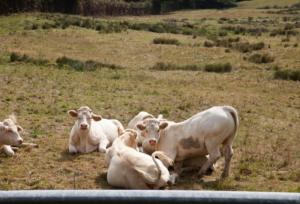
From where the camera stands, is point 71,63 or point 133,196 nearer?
point 133,196

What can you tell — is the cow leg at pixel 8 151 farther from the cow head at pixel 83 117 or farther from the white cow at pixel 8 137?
the cow head at pixel 83 117

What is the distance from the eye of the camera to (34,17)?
162 feet

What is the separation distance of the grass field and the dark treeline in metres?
23.0

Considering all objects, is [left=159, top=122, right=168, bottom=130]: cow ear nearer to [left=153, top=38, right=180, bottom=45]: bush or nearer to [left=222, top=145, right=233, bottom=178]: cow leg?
[left=222, top=145, right=233, bottom=178]: cow leg

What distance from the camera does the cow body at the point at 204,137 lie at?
898 centimetres

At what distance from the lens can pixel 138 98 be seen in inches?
691

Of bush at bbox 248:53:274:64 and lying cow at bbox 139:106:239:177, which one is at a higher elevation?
lying cow at bbox 139:106:239:177

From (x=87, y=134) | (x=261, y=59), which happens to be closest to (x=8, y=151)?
(x=87, y=134)

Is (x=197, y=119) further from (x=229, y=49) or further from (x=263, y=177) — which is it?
(x=229, y=49)

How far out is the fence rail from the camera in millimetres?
2566

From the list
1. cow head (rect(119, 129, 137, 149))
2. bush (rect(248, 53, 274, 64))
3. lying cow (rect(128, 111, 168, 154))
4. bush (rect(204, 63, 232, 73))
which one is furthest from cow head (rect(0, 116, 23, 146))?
bush (rect(248, 53, 274, 64))

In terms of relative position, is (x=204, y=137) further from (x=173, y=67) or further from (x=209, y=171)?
(x=173, y=67)

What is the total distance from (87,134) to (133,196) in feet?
27.1

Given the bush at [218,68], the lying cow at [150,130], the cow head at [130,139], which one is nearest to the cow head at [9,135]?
the cow head at [130,139]
